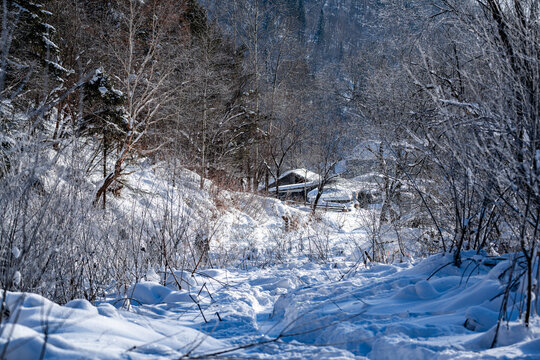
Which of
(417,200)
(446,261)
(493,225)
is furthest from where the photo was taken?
(417,200)

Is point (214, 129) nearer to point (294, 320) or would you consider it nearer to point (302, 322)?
point (302, 322)

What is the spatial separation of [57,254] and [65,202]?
634 mm

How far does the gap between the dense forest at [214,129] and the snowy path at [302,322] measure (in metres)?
0.26

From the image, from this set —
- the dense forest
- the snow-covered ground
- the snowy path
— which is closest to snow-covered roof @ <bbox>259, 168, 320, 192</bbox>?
the dense forest

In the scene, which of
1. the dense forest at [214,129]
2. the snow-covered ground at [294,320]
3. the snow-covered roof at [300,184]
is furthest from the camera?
the snow-covered roof at [300,184]

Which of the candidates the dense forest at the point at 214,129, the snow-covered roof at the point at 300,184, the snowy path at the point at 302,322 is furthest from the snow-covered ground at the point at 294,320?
the snow-covered roof at the point at 300,184

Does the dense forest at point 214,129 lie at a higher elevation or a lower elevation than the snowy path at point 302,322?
higher

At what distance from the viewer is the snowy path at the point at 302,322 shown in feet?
5.38

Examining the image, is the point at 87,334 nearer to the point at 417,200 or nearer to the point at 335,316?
the point at 335,316

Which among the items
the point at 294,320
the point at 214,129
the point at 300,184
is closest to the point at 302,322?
the point at 294,320

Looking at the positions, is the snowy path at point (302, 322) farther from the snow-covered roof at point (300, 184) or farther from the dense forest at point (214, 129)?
the snow-covered roof at point (300, 184)

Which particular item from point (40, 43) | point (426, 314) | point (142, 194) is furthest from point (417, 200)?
point (40, 43)

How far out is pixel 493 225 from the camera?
3551 millimetres

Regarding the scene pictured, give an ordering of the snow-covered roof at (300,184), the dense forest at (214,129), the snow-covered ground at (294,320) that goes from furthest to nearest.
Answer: the snow-covered roof at (300,184) < the dense forest at (214,129) < the snow-covered ground at (294,320)
